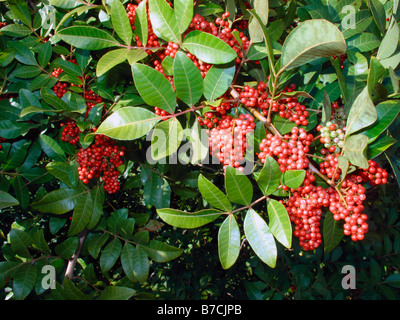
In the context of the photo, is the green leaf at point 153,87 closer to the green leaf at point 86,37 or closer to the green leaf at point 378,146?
the green leaf at point 86,37

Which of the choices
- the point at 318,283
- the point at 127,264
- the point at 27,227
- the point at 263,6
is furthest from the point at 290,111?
the point at 27,227

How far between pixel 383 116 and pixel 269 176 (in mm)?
412

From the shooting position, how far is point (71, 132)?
134 centimetres

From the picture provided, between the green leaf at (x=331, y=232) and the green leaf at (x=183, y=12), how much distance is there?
823 mm

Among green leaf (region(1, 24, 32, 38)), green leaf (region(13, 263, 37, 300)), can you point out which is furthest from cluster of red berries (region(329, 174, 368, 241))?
green leaf (region(1, 24, 32, 38))

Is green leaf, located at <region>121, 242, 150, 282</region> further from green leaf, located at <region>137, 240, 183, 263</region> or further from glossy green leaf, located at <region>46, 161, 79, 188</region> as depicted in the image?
glossy green leaf, located at <region>46, 161, 79, 188</region>

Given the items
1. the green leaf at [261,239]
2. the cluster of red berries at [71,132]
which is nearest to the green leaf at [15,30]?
the cluster of red berries at [71,132]

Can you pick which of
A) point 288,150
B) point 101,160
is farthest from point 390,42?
point 101,160

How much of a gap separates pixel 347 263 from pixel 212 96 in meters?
1.55

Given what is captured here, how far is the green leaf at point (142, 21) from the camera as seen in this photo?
1.03 m

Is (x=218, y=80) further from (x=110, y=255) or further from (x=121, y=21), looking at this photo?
(x=110, y=255)

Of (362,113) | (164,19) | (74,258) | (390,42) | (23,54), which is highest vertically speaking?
(23,54)

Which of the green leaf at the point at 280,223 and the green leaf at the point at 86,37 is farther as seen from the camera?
the green leaf at the point at 86,37

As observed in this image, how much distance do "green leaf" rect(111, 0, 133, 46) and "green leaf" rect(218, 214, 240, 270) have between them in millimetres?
748
